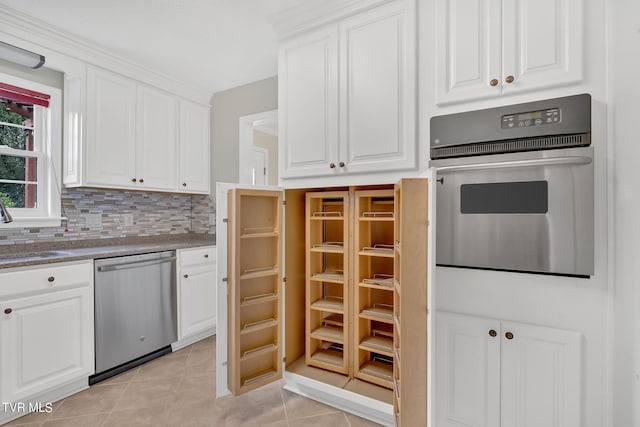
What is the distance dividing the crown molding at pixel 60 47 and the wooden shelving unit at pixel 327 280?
203 cm

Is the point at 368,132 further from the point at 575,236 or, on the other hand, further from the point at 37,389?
the point at 37,389

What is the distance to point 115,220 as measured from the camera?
296 centimetres

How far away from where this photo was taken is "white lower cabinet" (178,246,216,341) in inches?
110

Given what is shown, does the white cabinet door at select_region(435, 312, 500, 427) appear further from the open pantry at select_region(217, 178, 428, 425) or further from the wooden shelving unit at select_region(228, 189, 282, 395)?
the wooden shelving unit at select_region(228, 189, 282, 395)

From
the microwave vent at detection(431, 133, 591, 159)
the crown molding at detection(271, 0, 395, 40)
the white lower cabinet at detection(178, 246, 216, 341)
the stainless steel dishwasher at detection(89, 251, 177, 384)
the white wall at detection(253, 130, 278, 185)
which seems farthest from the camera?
the white wall at detection(253, 130, 278, 185)

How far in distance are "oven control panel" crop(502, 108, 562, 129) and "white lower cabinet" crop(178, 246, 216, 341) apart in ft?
8.74

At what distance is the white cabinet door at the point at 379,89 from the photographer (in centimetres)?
164

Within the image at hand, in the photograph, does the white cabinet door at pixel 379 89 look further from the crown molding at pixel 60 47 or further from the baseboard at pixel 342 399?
the crown molding at pixel 60 47

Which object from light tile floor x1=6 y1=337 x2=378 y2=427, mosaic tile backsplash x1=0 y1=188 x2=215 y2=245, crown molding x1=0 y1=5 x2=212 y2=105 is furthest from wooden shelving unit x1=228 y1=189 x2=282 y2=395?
crown molding x1=0 y1=5 x2=212 y2=105

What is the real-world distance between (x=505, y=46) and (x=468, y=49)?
16 centimetres

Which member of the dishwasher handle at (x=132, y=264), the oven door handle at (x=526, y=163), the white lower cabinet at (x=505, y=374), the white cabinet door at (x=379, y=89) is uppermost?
the white cabinet door at (x=379, y=89)

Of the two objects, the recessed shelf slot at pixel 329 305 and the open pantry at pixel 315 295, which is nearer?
the open pantry at pixel 315 295

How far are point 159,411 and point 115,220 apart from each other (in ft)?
6.03

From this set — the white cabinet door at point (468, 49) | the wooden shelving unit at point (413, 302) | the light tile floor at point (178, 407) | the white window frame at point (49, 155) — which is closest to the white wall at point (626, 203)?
the white cabinet door at point (468, 49)
